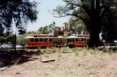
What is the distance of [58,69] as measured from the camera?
19484 mm

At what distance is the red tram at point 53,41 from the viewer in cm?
4237

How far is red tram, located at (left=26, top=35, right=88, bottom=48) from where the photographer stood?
139 ft

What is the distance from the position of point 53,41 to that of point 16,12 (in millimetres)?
9829

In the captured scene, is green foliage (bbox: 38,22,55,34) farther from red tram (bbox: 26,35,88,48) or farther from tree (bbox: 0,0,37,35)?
tree (bbox: 0,0,37,35)

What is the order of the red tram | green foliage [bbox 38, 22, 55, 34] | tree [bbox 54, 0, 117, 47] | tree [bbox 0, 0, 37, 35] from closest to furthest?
1. tree [bbox 0, 0, 37, 35]
2. the red tram
3. tree [bbox 54, 0, 117, 47]
4. green foliage [bbox 38, 22, 55, 34]

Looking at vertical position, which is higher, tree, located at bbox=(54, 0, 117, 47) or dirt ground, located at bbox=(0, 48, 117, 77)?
tree, located at bbox=(54, 0, 117, 47)

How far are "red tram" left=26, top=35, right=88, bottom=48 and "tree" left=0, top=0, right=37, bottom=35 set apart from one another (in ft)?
23.5

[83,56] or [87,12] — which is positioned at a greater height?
[87,12]

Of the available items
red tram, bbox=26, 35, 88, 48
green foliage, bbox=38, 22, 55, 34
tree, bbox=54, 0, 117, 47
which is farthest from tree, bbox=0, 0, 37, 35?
green foliage, bbox=38, 22, 55, 34

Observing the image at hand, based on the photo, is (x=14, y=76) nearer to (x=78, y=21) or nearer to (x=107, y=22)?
(x=107, y=22)

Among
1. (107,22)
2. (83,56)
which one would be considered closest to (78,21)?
(107,22)

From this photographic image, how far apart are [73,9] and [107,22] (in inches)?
237

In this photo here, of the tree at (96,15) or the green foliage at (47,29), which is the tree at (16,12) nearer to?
the tree at (96,15)

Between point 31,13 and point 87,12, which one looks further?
point 87,12
